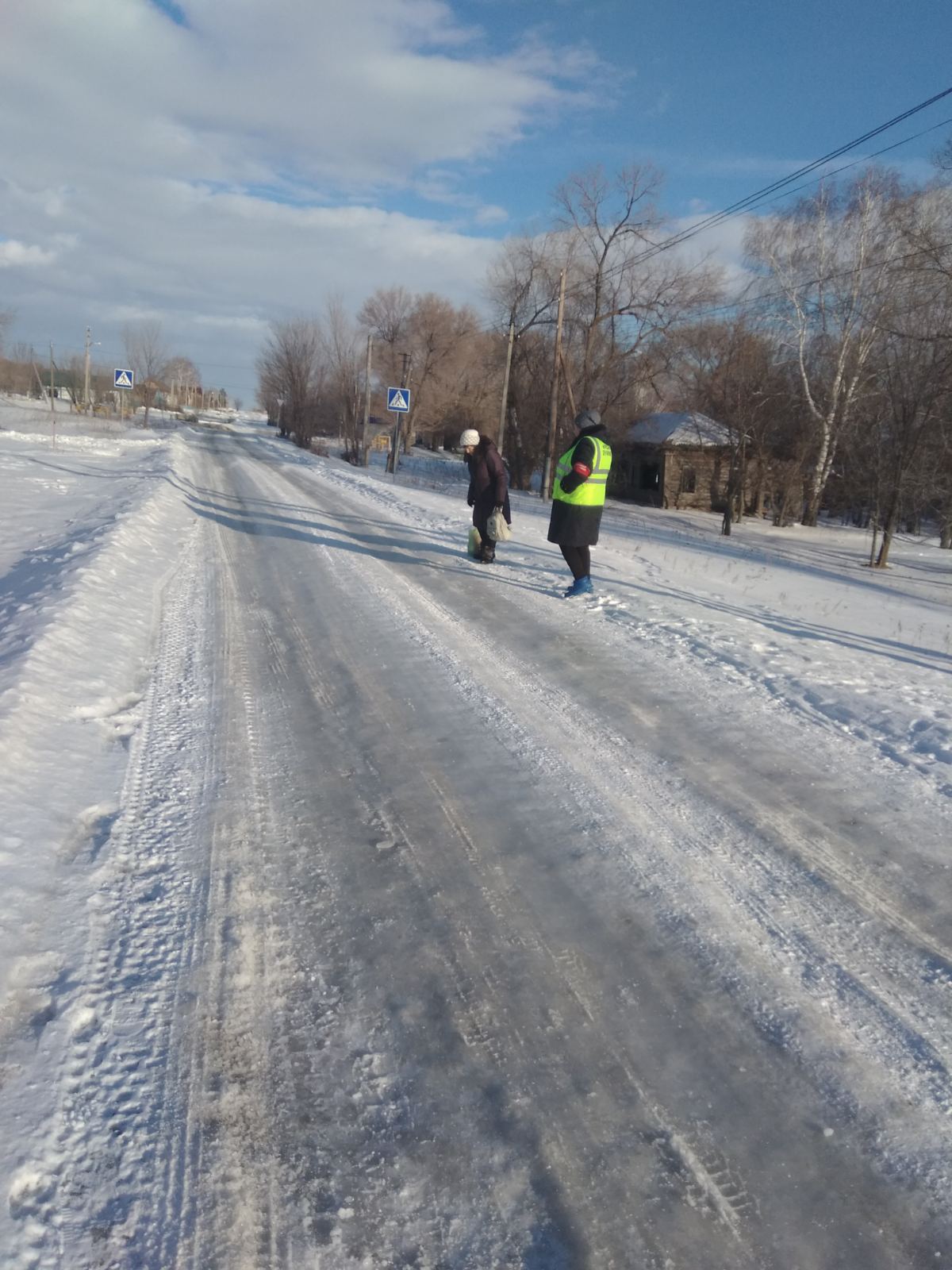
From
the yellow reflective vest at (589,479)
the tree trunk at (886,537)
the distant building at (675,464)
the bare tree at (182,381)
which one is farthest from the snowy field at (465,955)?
the bare tree at (182,381)

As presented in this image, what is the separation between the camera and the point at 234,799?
3.62m

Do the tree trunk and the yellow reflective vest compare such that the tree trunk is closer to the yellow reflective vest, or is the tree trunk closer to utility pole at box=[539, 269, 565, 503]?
utility pole at box=[539, 269, 565, 503]

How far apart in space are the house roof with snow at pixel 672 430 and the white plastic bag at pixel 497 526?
27.0m

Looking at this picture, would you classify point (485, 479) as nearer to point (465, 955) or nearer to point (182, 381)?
point (465, 955)

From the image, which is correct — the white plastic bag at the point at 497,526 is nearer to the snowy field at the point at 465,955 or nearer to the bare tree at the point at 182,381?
the snowy field at the point at 465,955

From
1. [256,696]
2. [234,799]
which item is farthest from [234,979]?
[256,696]

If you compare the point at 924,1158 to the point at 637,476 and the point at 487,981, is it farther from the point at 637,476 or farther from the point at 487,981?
the point at 637,476

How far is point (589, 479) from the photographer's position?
7.77 metres

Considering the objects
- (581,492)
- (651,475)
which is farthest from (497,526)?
(651,475)

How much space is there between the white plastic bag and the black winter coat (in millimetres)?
49

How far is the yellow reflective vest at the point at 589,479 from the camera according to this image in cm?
766

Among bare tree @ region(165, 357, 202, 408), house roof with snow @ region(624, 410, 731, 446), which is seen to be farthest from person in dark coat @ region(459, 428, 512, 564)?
bare tree @ region(165, 357, 202, 408)

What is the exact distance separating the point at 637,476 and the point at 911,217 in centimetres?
1883

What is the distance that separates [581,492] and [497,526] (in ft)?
5.90
